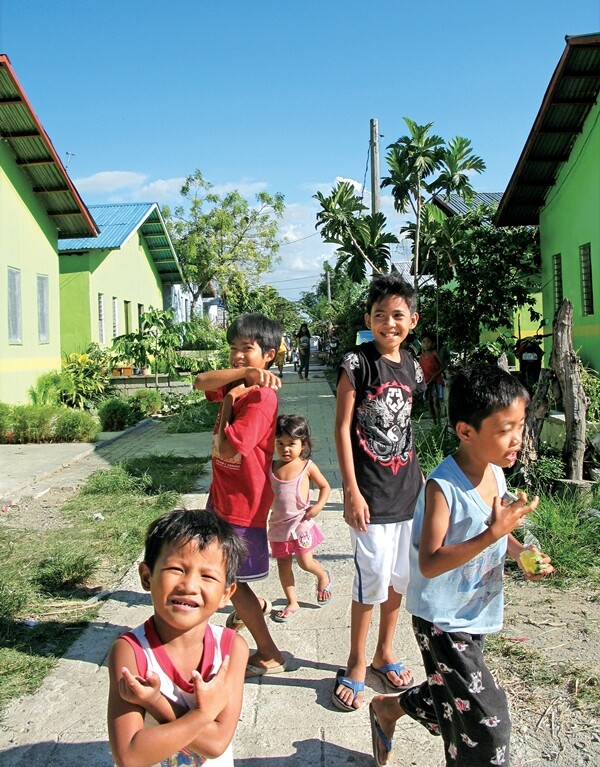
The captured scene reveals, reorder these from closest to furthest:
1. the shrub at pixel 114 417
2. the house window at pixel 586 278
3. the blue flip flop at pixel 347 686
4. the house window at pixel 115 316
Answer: the blue flip flop at pixel 347 686 < the house window at pixel 586 278 < the shrub at pixel 114 417 < the house window at pixel 115 316

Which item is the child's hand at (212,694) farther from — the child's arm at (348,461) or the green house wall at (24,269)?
the green house wall at (24,269)

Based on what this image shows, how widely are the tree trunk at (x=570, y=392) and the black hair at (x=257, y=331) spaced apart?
10.9 feet

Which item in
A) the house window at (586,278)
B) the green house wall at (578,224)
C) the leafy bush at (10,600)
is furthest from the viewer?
the house window at (586,278)

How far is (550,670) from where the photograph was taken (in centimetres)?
345

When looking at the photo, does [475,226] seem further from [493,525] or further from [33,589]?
[493,525]

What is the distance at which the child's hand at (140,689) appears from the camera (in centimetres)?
178

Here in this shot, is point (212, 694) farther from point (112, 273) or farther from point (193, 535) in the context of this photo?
point (112, 273)

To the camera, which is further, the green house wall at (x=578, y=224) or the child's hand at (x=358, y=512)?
the green house wall at (x=578, y=224)

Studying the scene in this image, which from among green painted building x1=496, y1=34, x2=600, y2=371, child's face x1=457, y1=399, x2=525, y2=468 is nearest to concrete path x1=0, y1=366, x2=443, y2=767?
child's face x1=457, y1=399, x2=525, y2=468

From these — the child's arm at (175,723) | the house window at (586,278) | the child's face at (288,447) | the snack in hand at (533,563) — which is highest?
the house window at (586,278)

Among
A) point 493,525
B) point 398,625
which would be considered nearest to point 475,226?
point 398,625


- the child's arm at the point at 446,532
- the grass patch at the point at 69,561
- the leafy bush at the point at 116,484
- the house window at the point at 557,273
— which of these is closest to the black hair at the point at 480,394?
the child's arm at the point at 446,532

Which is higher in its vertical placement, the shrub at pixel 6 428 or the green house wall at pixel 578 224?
the green house wall at pixel 578 224

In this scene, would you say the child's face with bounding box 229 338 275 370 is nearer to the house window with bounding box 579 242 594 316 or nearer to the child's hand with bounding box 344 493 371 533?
the child's hand with bounding box 344 493 371 533
